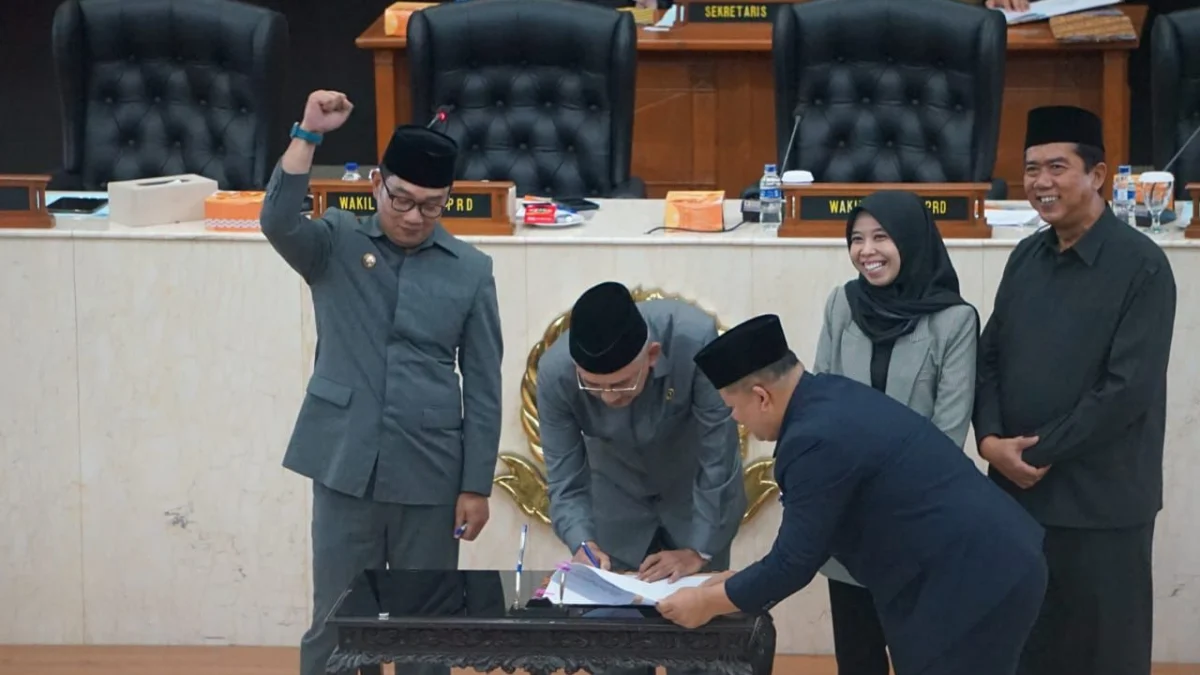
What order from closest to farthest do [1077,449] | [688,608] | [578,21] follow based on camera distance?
[688,608] → [1077,449] → [578,21]

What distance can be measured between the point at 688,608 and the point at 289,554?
1.60m

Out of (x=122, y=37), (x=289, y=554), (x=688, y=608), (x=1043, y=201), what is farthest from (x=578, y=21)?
(x=688, y=608)

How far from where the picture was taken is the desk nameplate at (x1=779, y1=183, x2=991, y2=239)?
13.0ft

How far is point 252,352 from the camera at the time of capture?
408cm

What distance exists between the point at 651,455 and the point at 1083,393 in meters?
0.77

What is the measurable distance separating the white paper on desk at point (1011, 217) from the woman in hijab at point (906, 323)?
888mm

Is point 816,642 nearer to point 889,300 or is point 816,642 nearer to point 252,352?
point 889,300

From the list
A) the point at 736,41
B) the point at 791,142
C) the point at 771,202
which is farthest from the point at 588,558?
the point at 736,41

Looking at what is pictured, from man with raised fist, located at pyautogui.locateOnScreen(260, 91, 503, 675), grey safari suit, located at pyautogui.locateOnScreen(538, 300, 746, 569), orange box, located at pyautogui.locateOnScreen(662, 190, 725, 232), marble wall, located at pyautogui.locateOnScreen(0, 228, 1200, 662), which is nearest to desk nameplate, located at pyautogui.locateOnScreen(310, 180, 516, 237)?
marble wall, located at pyautogui.locateOnScreen(0, 228, 1200, 662)

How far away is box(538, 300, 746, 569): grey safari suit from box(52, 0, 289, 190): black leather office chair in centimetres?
214

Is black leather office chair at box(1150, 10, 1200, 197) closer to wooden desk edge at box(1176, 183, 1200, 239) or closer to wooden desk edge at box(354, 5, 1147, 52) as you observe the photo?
wooden desk edge at box(354, 5, 1147, 52)

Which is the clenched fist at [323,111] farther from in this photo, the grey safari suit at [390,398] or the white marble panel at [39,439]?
the white marble panel at [39,439]

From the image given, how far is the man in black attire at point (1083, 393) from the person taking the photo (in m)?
3.19

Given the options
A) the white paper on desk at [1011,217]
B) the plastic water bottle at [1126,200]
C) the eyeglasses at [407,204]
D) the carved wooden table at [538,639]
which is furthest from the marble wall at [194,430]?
the carved wooden table at [538,639]
